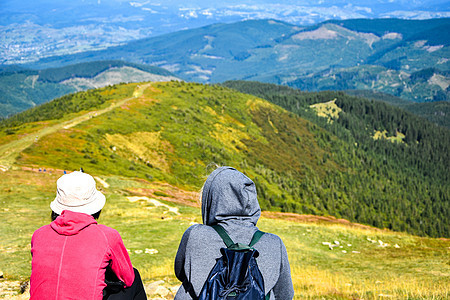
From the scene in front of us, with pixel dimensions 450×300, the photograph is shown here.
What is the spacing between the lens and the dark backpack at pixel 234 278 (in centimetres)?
546

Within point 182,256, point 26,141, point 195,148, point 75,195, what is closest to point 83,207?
point 75,195

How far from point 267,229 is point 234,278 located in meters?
26.6

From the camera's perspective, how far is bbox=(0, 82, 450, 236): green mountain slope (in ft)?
195

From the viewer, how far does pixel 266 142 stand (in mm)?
158125

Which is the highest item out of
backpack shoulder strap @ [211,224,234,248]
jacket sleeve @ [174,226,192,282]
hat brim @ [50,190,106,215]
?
backpack shoulder strap @ [211,224,234,248]

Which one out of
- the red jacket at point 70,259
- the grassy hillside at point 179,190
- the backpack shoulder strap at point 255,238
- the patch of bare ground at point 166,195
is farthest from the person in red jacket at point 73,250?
the patch of bare ground at point 166,195

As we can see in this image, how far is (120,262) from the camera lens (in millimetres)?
7418

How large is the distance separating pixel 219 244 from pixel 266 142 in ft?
503

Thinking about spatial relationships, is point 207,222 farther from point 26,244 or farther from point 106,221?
point 106,221

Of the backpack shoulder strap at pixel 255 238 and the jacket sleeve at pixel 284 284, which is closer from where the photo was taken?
the backpack shoulder strap at pixel 255 238

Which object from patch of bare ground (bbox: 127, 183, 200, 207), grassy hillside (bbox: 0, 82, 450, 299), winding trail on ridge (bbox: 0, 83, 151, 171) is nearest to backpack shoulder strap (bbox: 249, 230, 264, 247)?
grassy hillside (bbox: 0, 82, 450, 299)

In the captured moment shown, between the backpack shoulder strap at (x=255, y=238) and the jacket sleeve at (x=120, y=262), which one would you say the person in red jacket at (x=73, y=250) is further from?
the backpack shoulder strap at (x=255, y=238)

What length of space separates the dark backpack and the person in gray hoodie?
0.93 ft

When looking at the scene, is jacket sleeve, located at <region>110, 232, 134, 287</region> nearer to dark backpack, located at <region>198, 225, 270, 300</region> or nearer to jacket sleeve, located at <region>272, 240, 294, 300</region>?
dark backpack, located at <region>198, 225, 270, 300</region>
